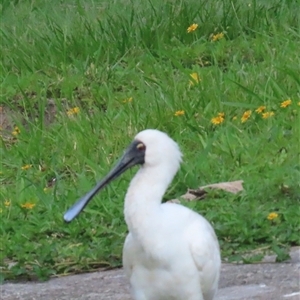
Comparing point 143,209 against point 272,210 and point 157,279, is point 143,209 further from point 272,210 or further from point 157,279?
point 272,210

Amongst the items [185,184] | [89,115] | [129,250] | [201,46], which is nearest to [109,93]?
[89,115]

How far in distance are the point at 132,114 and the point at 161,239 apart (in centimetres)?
306

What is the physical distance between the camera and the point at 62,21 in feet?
28.6

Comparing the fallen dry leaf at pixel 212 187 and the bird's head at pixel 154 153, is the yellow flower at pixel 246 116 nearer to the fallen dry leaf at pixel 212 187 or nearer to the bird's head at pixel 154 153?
the fallen dry leaf at pixel 212 187

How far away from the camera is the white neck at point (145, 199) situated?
13.7 feet

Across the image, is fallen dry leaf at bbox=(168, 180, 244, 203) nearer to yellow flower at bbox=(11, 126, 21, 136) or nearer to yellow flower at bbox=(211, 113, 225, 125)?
yellow flower at bbox=(211, 113, 225, 125)

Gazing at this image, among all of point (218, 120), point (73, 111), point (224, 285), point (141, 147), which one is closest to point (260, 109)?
point (218, 120)

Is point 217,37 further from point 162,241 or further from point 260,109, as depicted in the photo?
point 162,241

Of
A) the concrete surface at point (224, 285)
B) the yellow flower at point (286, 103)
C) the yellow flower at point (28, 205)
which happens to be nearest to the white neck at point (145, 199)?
the concrete surface at point (224, 285)

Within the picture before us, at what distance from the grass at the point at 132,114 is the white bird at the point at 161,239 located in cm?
98

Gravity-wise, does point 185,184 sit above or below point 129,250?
below

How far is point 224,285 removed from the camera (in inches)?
197

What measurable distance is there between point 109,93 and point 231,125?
1.15 m

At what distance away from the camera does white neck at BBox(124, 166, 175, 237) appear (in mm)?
4180
